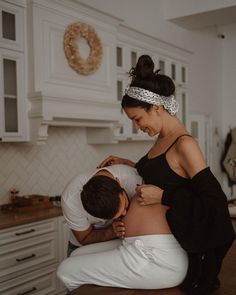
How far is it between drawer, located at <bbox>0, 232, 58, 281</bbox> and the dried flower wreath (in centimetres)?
145

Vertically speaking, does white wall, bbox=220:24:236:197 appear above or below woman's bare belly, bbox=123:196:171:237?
above

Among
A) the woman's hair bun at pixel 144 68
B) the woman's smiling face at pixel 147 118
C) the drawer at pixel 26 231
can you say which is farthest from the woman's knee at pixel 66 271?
the drawer at pixel 26 231

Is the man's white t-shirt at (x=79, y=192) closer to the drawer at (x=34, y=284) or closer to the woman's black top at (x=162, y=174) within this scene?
the woman's black top at (x=162, y=174)

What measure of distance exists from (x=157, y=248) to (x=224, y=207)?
0.96 feet

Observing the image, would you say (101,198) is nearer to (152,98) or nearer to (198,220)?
(198,220)

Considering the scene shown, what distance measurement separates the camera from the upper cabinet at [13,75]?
296 cm

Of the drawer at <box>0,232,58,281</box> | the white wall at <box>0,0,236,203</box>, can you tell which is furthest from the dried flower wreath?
the drawer at <box>0,232,58,281</box>

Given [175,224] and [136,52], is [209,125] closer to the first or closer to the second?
[136,52]

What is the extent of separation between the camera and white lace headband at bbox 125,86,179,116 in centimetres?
162

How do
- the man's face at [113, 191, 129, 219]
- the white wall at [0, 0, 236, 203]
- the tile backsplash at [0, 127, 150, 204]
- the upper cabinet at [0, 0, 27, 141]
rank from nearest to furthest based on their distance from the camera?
the man's face at [113, 191, 129, 219], the upper cabinet at [0, 0, 27, 141], the tile backsplash at [0, 127, 150, 204], the white wall at [0, 0, 236, 203]

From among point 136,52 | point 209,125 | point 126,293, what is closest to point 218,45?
point 209,125

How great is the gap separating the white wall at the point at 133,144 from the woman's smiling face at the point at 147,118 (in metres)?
1.85

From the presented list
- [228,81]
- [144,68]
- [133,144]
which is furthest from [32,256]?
[228,81]

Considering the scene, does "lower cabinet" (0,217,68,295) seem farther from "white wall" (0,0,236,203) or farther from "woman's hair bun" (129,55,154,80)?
"woman's hair bun" (129,55,154,80)
